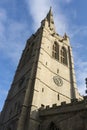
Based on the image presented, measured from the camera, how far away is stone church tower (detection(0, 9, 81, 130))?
28.5 metres

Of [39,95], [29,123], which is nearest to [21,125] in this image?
[29,123]

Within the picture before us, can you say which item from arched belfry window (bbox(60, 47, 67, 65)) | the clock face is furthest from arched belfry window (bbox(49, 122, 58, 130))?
arched belfry window (bbox(60, 47, 67, 65))

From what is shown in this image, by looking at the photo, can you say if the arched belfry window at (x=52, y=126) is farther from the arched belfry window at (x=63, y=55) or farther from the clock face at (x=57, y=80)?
the arched belfry window at (x=63, y=55)

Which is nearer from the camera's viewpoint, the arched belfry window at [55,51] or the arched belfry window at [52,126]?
the arched belfry window at [52,126]

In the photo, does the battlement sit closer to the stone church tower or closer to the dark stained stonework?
the dark stained stonework

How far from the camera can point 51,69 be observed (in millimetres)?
38125

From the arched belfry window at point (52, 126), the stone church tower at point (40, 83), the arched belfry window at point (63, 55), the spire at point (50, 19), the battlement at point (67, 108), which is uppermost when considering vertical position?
the spire at point (50, 19)

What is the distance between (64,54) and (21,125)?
74.7ft

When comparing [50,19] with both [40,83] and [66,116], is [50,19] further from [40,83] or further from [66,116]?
[66,116]

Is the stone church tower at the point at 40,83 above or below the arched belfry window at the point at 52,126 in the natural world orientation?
above

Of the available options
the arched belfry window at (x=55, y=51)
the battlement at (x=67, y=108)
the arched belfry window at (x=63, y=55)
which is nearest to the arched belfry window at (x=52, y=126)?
the battlement at (x=67, y=108)

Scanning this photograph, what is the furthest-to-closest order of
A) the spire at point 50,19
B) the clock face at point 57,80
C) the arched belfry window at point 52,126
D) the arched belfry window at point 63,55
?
the spire at point 50,19, the arched belfry window at point 63,55, the clock face at point 57,80, the arched belfry window at point 52,126

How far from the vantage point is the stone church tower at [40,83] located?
93.6 ft

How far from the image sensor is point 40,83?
3300 cm
